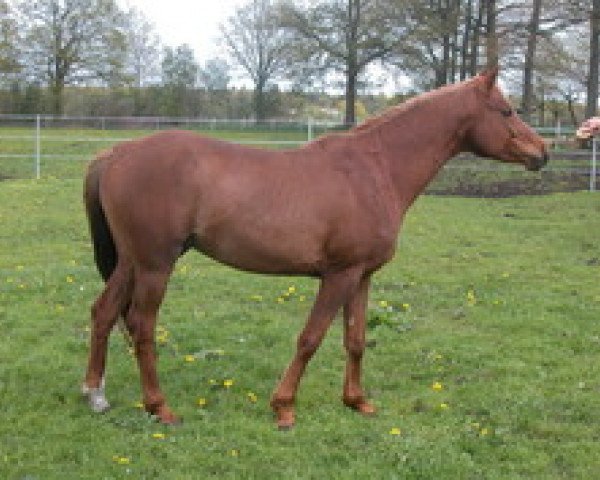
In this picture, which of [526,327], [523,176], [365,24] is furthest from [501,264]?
[365,24]

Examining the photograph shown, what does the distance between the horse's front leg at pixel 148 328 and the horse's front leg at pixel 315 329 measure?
726mm

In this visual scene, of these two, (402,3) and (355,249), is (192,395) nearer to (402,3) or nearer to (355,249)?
(355,249)

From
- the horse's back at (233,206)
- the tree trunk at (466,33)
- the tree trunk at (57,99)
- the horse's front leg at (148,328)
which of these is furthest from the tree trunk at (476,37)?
the horse's front leg at (148,328)

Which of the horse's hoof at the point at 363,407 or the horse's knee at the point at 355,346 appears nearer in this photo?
the horse's hoof at the point at 363,407

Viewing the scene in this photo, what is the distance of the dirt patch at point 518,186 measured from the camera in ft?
62.4

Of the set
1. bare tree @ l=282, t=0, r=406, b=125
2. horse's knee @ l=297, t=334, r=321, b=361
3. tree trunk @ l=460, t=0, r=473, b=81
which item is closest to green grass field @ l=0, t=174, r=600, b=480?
horse's knee @ l=297, t=334, r=321, b=361

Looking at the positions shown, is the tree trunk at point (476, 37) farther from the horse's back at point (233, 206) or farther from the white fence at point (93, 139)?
the horse's back at point (233, 206)

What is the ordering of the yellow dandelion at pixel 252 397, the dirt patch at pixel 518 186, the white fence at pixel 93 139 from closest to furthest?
the yellow dandelion at pixel 252 397 < the dirt patch at pixel 518 186 < the white fence at pixel 93 139

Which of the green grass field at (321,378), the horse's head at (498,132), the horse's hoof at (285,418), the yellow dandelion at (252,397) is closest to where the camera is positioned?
the green grass field at (321,378)

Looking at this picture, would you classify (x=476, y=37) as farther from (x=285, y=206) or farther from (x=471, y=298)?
(x=285, y=206)

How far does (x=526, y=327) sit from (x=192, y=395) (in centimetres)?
358

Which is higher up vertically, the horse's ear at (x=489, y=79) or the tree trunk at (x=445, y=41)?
the tree trunk at (x=445, y=41)

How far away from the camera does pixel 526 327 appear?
277 inches

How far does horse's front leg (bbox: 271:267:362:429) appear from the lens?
15.4ft
